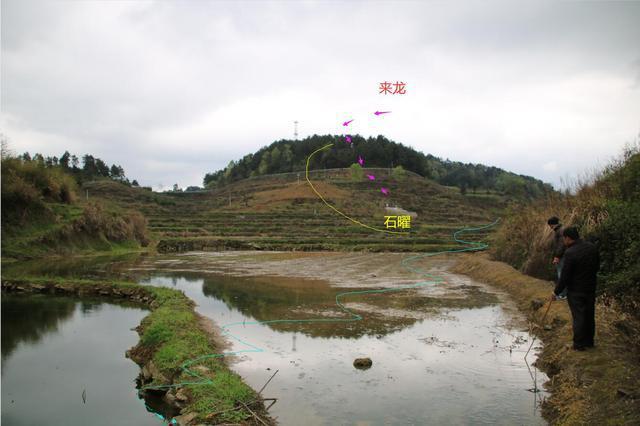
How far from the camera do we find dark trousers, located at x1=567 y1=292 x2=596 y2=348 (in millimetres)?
7336

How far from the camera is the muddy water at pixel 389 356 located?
6773 millimetres

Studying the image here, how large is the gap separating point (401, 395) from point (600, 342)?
3.35m

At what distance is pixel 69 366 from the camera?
940 cm

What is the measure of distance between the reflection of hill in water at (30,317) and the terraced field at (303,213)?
1938 cm

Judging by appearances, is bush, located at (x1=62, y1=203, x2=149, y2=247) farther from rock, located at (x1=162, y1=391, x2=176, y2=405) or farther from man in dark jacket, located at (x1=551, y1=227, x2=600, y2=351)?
man in dark jacket, located at (x1=551, y1=227, x2=600, y2=351)

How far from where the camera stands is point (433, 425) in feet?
20.6

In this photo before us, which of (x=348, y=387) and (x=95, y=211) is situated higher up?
(x=95, y=211)

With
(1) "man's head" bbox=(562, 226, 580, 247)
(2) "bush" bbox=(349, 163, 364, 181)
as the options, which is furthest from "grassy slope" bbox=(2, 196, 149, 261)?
Result: (2) "bush" bbox=(349, 163, 364, 181)

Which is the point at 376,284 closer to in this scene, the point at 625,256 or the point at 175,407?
the point at 625,256

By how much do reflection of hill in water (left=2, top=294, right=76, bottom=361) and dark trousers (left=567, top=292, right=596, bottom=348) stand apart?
415 inches

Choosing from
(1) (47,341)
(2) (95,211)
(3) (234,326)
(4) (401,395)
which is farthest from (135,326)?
(2) (95,211)

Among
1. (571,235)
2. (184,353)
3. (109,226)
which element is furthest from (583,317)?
(109,226)

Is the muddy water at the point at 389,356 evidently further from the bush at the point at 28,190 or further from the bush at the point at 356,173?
the bush at the point at 356,173

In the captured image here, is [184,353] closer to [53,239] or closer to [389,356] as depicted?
[389,356]
